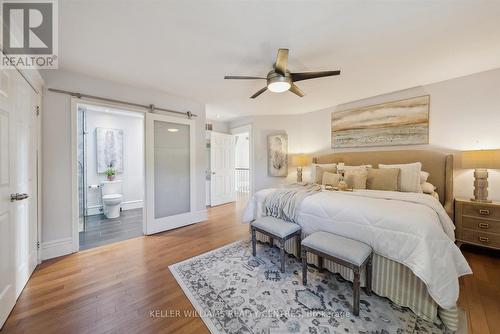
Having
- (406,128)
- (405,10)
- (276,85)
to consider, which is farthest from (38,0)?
(406,128)

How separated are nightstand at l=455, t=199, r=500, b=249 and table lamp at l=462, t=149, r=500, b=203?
0.15 metres

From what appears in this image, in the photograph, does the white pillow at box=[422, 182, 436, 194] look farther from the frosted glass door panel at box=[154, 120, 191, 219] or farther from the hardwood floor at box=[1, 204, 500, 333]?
the frosted glass door panel at box=[154, 120, 191, 219]

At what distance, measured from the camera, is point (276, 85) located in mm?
2281

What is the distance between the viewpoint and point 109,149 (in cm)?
452

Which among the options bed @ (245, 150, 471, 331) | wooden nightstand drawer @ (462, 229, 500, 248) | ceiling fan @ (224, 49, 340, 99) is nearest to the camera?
bed @ (245, 150, 471, 331)

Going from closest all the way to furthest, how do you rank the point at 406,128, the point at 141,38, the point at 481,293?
the point at 481,293 → the point at 141,38 → the point at 406,128

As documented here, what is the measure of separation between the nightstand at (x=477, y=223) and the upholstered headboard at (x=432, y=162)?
0.18m

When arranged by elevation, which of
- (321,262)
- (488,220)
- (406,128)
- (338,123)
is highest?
(338,123)

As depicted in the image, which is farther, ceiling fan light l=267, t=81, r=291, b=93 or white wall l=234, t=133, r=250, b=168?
white wall l=234, t=133, r=250, b=168

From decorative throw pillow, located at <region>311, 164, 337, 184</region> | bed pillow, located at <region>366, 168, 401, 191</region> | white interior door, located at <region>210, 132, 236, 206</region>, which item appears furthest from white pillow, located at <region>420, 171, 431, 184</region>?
white interior door, located at <region>210, 132, 236, 206</region>

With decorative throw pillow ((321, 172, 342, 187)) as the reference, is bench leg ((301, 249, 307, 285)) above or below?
below

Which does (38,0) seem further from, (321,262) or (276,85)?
(321,262)

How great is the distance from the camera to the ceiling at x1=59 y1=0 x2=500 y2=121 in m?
1.56

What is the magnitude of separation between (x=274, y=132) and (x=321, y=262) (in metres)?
3.58
